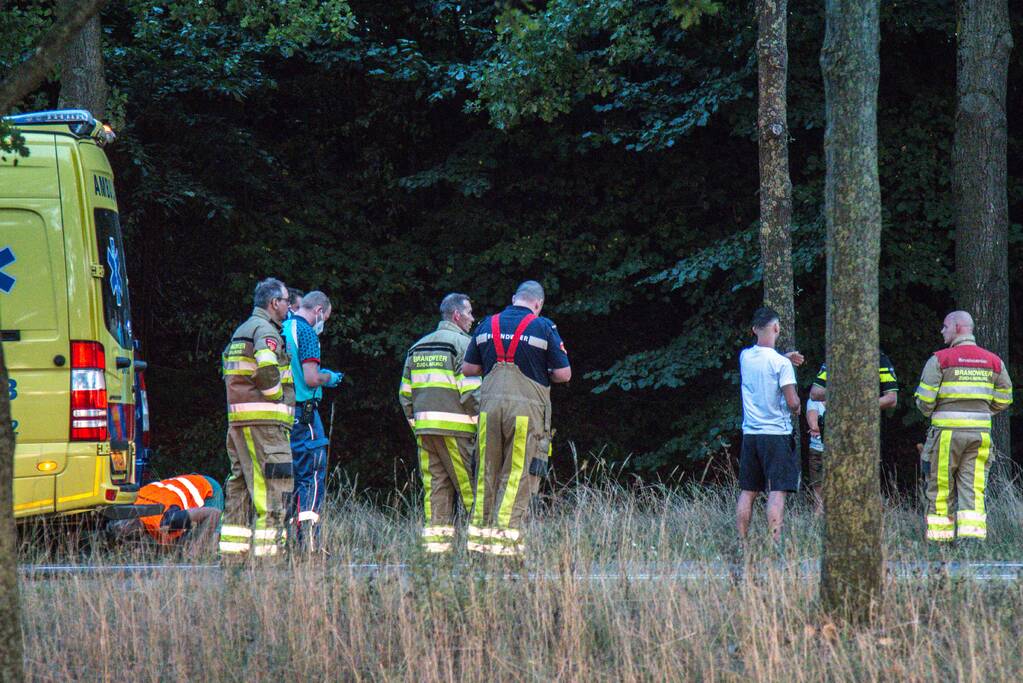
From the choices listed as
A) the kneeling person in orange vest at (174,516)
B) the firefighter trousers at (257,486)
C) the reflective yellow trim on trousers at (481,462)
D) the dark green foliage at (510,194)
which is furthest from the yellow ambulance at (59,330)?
the dark green foliage at (510,194)

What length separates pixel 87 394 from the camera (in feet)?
25.3

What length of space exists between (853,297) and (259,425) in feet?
12.8

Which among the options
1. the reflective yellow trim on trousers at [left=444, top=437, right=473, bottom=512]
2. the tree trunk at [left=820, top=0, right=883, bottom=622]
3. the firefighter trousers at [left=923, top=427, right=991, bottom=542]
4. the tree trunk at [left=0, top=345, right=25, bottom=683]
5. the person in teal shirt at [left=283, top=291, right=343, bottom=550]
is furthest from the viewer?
the firefighter trousers at [left=923, top=427, right=991, bottom=542]

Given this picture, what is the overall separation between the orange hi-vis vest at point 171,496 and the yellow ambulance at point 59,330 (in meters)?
0.39

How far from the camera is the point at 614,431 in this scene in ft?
54.3

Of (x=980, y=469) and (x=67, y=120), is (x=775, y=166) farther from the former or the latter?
(x=67, y=120)

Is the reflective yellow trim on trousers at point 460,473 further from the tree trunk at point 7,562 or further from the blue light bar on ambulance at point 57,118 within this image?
the tree trunk at point 7,562

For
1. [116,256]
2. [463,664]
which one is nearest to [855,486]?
[463,664]

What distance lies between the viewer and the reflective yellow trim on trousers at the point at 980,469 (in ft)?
28.1

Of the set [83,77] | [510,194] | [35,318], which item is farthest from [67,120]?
[510,194]

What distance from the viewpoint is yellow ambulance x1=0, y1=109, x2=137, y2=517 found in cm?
763

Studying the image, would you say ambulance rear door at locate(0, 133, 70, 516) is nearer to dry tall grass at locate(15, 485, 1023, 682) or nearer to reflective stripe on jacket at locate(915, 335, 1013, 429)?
dry tall grass at locate(15, 485, 1023, 682)

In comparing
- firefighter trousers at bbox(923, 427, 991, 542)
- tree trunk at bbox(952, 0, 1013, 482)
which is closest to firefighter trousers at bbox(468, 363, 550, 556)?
firefighter trousers at bbox(923, 427, 991, 542)

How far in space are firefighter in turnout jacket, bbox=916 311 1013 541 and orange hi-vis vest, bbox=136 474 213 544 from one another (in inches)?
212
